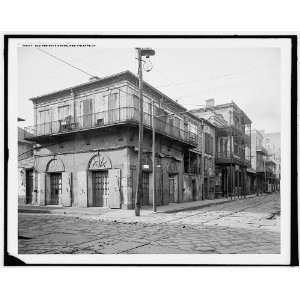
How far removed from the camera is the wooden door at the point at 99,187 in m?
8.34

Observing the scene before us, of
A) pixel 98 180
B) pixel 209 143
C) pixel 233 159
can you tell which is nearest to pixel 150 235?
pixel 98 180

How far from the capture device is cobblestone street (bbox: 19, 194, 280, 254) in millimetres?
5281

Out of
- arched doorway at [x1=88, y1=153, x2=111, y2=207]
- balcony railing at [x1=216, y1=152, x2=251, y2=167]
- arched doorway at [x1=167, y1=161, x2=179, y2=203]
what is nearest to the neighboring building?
arched doorway at [x1=88, y1=153, x2=111, y2=207]

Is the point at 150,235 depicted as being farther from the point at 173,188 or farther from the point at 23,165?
the point at 173,188

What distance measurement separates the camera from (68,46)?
17.5ft

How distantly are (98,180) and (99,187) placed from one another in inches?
11.5

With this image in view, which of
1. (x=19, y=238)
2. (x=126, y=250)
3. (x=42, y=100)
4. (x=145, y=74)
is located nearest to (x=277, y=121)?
(x=145, y=74)

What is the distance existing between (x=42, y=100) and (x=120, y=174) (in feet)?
12.3

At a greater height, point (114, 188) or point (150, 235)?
point (114, 188)

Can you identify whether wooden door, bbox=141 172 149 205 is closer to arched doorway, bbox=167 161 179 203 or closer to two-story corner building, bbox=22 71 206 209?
two-story corner building, bbox=22 71 206 209

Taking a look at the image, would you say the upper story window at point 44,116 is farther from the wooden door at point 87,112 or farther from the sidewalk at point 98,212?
the sidewalk at point 98,212

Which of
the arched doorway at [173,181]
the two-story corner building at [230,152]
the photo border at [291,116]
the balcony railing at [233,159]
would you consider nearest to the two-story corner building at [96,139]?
the photo border at [291,116]

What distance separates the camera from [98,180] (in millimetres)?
8711

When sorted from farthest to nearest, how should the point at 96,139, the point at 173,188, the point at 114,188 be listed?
the point at 173,188 → the point at 114,188 → the point at 96,139
